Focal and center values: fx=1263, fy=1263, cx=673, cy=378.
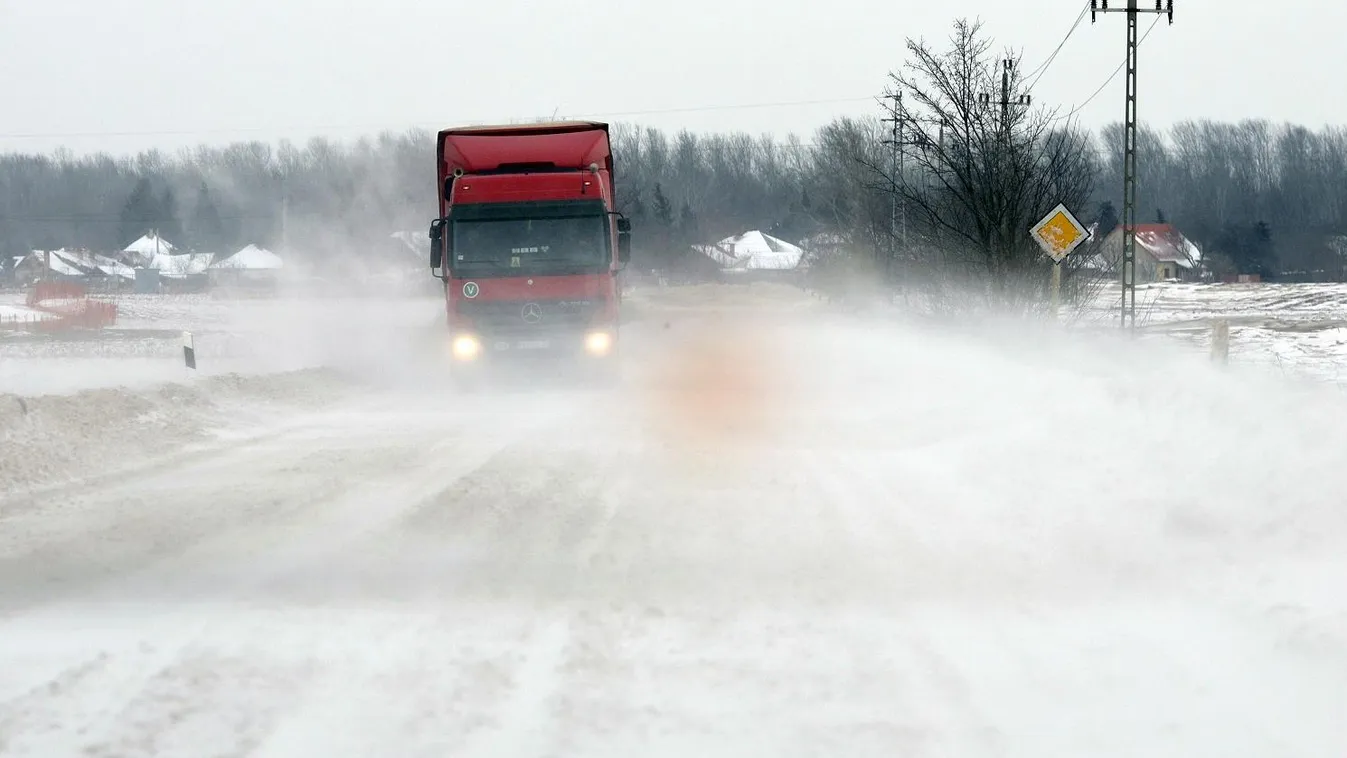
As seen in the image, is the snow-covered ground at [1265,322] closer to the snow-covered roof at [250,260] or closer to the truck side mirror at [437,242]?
the truck side mirror at [437,242]

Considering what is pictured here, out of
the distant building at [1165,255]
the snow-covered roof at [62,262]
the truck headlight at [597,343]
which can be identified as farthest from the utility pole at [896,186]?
the snow-covered roof at [62,262]

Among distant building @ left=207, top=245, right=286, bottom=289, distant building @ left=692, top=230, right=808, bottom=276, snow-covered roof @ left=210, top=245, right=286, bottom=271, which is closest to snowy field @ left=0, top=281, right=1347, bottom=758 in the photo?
distant building @ left=207, top=245, right=286, bottom=289

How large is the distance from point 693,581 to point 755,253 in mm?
111233

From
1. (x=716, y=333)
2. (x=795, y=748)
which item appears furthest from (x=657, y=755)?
(x=716, y=333)

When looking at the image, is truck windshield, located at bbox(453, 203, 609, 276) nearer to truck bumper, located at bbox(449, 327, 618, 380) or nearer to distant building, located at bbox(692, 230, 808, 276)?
truck bumper, located at bbox(449, 327, 618, 380)

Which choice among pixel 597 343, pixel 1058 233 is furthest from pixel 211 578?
pixel 1058 233

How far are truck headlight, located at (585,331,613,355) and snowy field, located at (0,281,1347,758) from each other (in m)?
5.00

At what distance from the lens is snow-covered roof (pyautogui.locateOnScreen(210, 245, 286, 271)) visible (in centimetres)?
9262

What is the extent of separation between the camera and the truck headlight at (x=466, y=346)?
63.6 ft

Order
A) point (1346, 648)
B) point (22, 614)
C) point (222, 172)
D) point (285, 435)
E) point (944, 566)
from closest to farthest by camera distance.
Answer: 1. point (1346, 648)
2. point (22, 614)
3. point (944, 566)
4. point (285, 435)
5. point (222, 172)

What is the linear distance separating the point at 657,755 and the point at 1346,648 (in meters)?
2.82

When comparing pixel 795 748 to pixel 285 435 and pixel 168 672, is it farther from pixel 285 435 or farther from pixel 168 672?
pixel 285 435

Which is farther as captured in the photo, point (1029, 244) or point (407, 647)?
point (1029, 244)

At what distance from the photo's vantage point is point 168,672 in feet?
16.5
